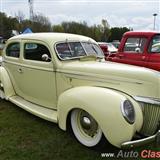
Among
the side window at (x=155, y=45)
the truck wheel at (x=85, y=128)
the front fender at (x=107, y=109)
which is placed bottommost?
the truck wheel at (x=85, y=128)

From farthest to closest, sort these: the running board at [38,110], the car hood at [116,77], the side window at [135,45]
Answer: the side window at [135,45] < the running board at [38,110] < the car hood at [116,77]

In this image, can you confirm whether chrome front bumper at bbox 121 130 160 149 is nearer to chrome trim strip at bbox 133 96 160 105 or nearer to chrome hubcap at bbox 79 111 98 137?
chrome trim strip at bbox 133 96 160 105

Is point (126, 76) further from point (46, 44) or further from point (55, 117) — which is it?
point (46, 44)

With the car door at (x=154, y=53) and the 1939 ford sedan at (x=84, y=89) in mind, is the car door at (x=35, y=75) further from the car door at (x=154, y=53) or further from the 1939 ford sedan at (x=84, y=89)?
the car door at (x=154, y=53)

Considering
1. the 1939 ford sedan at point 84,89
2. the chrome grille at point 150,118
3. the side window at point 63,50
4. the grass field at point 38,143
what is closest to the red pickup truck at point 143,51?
the 1939 ford sedan at point 84,89

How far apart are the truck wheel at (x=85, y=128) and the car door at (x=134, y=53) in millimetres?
4325

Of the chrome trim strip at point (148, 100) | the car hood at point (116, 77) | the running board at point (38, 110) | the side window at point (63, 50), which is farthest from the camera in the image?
the side window at point (63, 50)

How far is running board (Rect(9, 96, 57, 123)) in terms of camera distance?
512 cm

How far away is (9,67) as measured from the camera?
6.77 m

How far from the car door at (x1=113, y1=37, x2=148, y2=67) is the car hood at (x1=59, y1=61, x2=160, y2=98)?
3.53 m

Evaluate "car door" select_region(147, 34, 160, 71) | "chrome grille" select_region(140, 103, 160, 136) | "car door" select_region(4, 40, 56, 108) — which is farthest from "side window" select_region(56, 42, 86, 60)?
"car door" select_region(147, 34, 160, 71)

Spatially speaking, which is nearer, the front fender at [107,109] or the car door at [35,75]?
the front fender at [107,109]

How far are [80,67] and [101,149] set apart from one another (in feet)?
5.07

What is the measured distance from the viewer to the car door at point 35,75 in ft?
17.7
